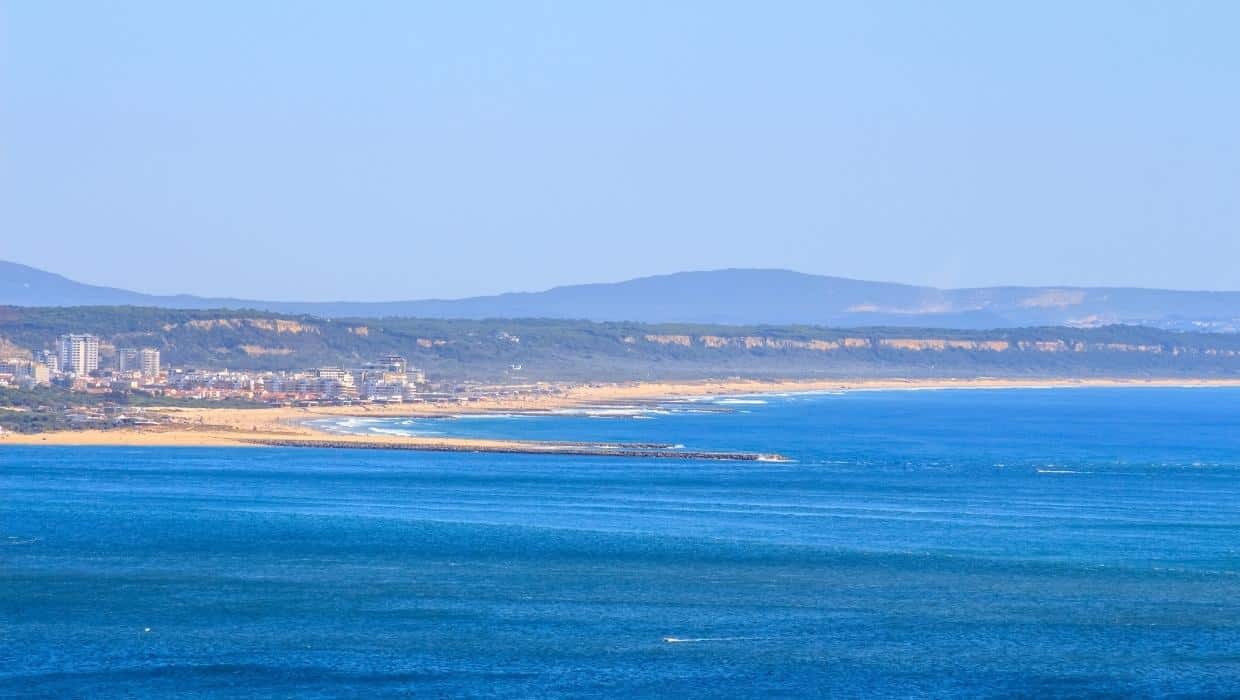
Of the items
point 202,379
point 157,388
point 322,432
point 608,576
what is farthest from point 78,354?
point 608,576

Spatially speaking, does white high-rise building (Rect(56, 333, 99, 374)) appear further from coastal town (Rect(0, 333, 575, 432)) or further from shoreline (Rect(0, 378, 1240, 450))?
shoreline (Rect(0, 378, 1240, 450))

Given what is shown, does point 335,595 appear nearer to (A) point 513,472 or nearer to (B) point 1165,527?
(B) point 1165,527

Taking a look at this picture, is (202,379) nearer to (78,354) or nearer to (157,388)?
(157,388)

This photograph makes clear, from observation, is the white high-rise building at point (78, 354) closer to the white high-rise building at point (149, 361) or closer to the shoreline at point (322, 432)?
the white high-rise building at point (149, 361)

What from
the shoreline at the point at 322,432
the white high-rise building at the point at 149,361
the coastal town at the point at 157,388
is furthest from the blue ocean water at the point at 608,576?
the white high-rise building at the point at 149,361

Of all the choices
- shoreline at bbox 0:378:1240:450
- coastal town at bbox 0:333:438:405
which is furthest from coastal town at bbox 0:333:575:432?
shoreline at bbox 0:378:1240:450

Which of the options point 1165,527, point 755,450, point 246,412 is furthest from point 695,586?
point 246,412
